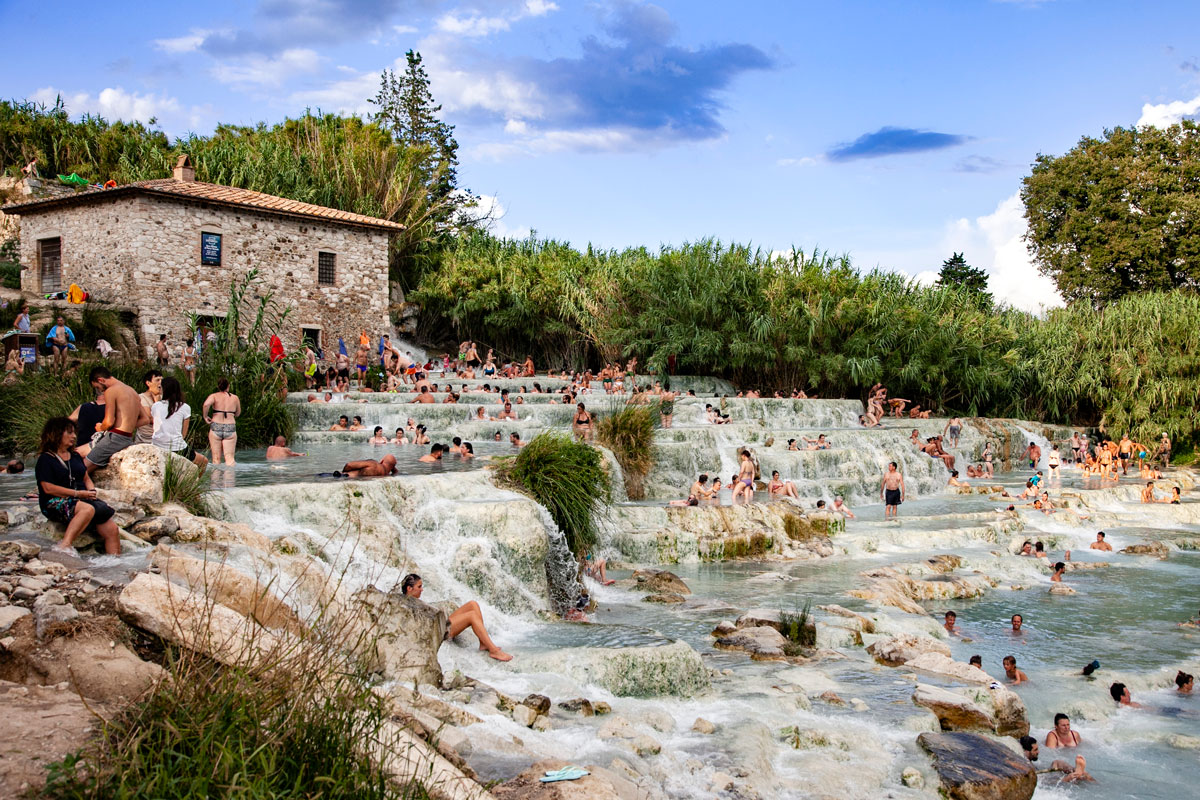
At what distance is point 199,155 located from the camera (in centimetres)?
2766

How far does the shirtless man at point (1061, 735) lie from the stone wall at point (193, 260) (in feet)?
68.2

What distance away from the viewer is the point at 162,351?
2152 cm

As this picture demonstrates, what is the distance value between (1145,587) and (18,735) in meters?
13.3

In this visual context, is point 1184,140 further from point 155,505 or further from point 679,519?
point 155,505

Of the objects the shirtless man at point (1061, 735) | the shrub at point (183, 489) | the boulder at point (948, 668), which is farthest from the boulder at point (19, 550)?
the shirtless man at point (1061, 735)

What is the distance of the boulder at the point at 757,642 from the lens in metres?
8.65

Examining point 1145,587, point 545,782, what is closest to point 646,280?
point 1145,587

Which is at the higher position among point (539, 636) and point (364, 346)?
point (364, 346)

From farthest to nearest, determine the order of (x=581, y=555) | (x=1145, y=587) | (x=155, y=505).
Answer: (x=1145, y=587)
(x=581, y=555)
(x=155, y=505)

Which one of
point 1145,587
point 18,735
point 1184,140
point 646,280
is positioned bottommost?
point 1145,587

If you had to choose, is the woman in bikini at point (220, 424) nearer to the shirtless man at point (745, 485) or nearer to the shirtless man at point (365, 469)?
the shirtless man at point (365, 469)

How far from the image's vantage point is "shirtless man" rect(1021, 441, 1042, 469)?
916 inches

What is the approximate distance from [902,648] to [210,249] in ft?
67.2

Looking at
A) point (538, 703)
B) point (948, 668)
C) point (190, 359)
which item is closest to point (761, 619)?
point (948, 668)
